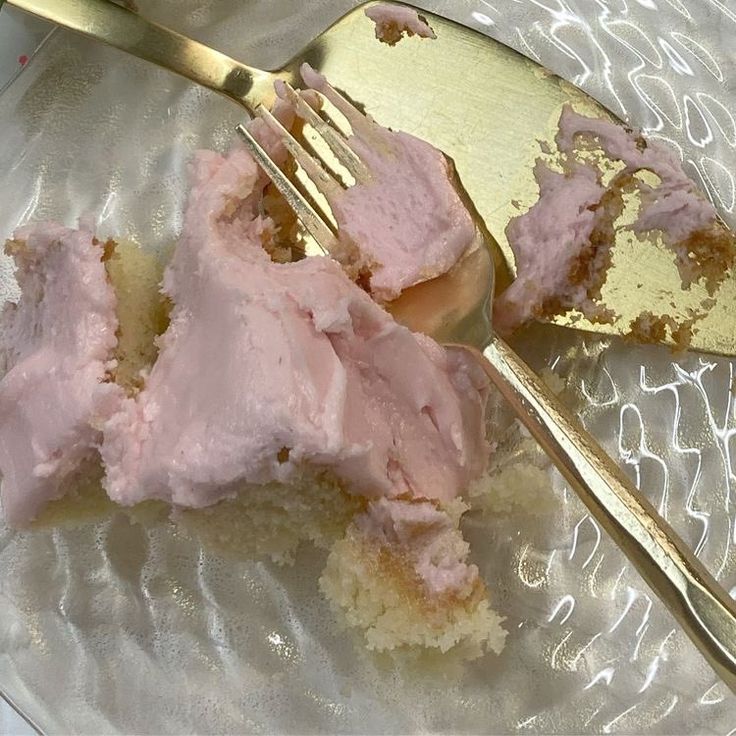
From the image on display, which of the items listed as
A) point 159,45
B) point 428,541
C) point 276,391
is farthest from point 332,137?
point 428,541

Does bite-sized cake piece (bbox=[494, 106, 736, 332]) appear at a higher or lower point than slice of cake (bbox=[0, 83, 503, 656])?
higher

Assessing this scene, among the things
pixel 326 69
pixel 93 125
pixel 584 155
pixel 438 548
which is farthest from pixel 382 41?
pixel 438 548

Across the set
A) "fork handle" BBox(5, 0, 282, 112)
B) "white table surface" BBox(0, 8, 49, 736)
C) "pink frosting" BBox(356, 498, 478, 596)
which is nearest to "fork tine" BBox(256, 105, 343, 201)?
"fork handle" BBox(5, 0, 282, 112)

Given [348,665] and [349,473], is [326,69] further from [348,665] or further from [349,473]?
[348,665]

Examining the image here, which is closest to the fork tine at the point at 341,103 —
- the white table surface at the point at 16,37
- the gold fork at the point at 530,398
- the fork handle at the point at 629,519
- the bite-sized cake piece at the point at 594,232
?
the gold fork at the point at 530,398

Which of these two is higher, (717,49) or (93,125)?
(717,49)

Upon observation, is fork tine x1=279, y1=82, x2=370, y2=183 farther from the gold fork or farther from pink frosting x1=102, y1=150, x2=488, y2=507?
pink frosting x1=102, y1=150, x2=488, y2=507
